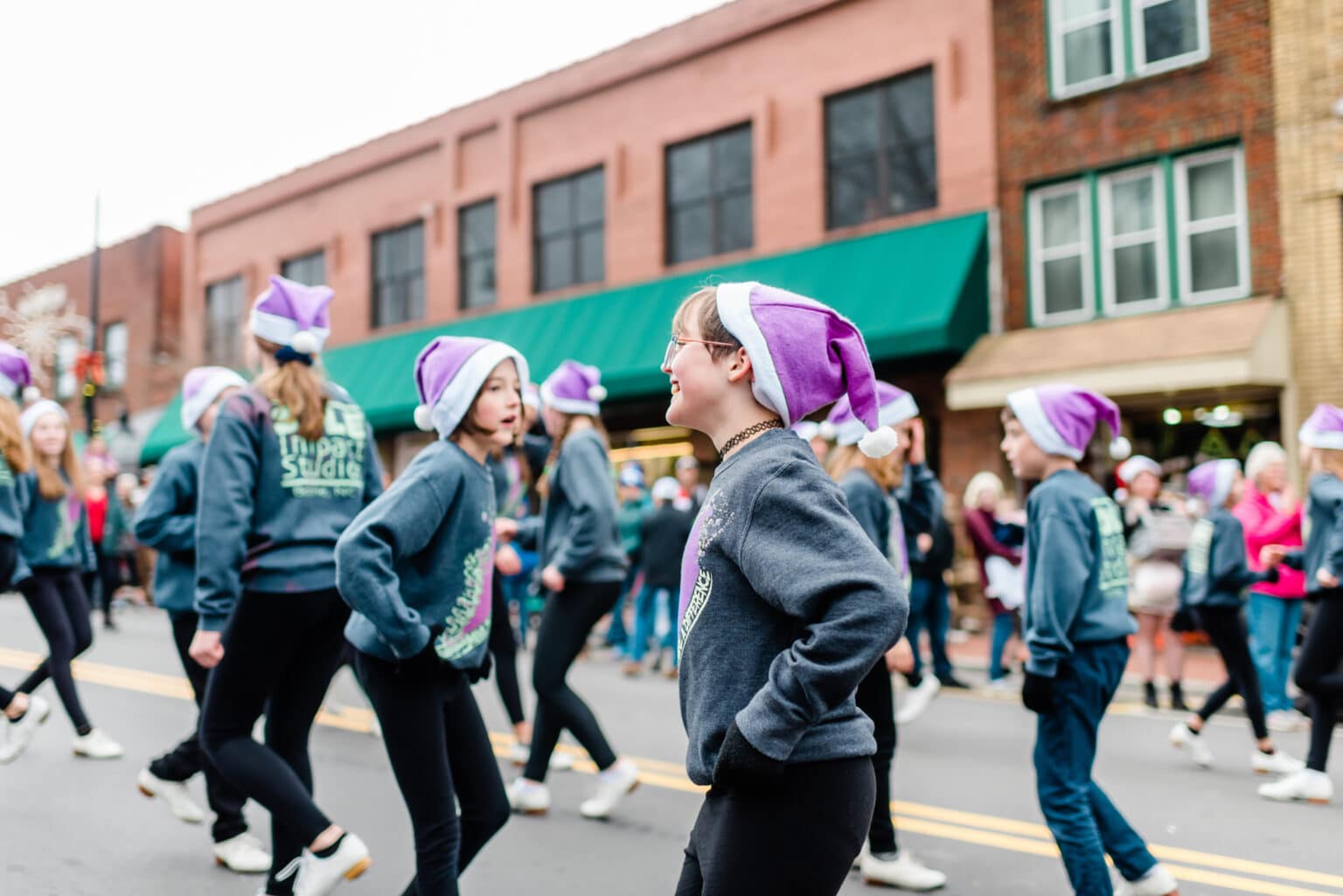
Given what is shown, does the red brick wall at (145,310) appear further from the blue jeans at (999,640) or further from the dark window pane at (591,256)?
the blue jeans at (999,640)

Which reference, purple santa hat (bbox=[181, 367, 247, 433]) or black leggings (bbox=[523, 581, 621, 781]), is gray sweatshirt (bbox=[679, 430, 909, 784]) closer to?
black leggings (bbox=[523, 581, 621, 781])

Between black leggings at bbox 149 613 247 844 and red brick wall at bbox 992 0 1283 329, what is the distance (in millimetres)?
12645

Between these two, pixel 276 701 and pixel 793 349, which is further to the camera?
pixel 276 701

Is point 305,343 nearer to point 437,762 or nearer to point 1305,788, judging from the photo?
point 437,762

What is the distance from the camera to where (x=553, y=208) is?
21.7 metres

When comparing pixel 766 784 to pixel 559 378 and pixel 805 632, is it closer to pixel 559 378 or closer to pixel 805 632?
pixel 805 632

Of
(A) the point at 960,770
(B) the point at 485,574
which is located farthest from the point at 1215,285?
(B) the point at 485,574

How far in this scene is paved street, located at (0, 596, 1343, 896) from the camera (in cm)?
475

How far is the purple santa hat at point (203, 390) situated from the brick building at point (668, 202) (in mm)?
10581

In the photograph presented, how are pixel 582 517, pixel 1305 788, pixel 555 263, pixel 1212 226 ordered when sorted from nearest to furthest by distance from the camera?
pixel 582 517
pixel 1305 788
pixel 1212 226
pixel 555 263

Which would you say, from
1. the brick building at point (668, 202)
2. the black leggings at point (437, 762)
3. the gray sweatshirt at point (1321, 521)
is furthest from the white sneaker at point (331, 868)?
the brick building at point (668, 202)

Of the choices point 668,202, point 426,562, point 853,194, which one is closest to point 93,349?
point 668,202

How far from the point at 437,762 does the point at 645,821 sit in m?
2.44

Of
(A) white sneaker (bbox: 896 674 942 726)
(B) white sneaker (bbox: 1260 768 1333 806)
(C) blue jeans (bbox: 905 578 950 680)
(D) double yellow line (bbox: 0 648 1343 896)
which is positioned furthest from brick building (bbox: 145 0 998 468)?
(D) double yellow line (bbox: 0 648 1343 896)
